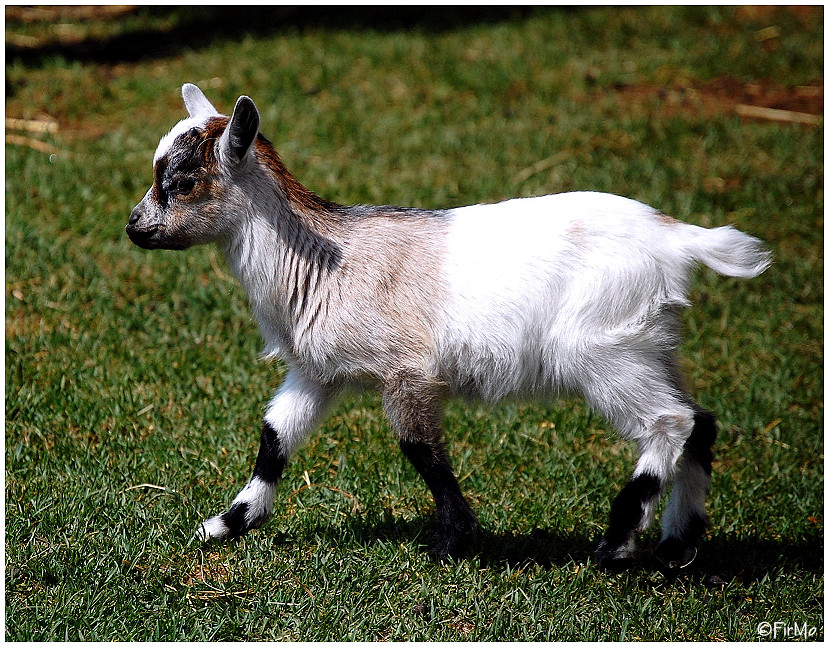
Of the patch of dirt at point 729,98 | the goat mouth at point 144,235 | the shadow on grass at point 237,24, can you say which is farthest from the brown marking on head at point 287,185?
the shadow on grass at point 237,24

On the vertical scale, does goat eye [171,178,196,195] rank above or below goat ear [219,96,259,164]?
below

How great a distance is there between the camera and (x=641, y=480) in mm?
3727

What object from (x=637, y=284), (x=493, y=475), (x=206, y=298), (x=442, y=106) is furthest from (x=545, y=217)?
(x=442, y=106)

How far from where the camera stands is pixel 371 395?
169 inches

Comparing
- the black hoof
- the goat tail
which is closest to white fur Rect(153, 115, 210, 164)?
the goat tail

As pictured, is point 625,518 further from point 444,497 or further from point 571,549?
point 444,497

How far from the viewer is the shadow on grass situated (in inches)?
363

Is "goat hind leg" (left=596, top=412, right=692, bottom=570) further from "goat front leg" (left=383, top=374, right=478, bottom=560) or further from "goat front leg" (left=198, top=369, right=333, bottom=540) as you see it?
"goat front leg" (left=198, top=369, right=333, bottom=540)

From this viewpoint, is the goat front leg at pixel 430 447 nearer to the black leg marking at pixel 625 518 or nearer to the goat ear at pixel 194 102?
the black leg marking at pixel 625 518

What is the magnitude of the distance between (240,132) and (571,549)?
227 cm

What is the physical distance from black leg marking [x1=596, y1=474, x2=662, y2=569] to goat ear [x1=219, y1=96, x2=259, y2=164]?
6.50 feet

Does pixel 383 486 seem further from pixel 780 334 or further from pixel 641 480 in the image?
pixel 780 334

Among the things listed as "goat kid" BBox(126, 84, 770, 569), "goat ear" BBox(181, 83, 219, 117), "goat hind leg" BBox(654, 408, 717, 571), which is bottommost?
"goat hind leg" BBox(654, 408, 717, 571)

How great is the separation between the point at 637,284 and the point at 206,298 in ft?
10.4
